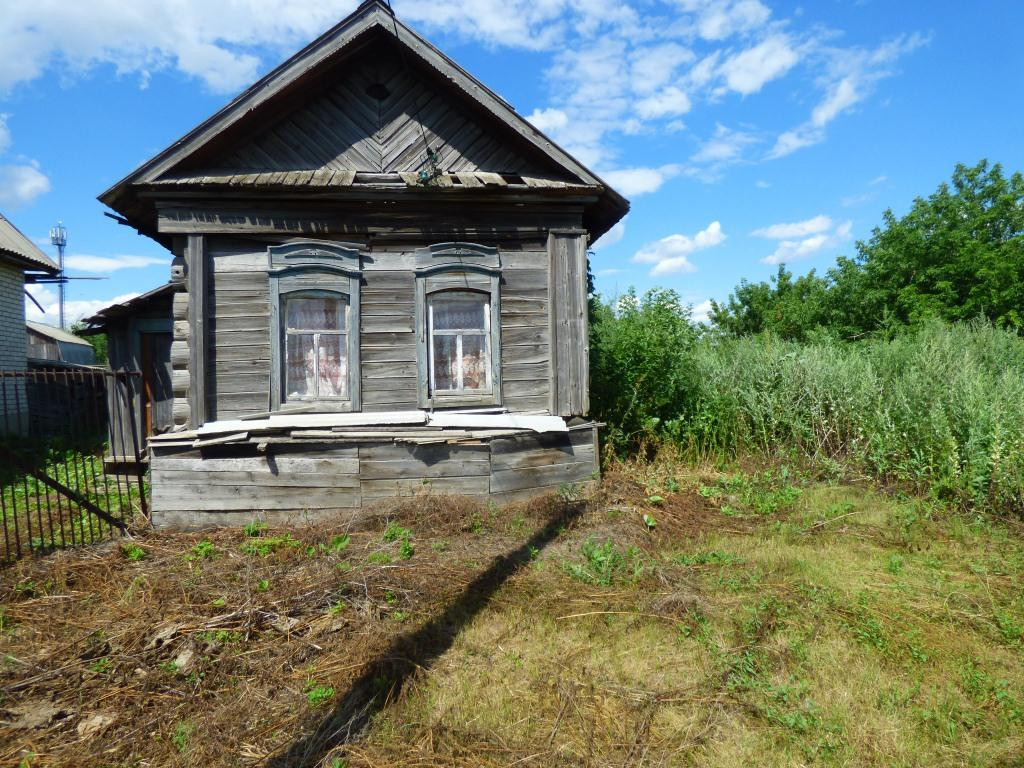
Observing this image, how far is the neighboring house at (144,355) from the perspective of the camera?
375 inches

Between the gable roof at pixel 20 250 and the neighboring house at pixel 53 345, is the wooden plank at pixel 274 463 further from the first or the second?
the neighboring house at pixel 53 345

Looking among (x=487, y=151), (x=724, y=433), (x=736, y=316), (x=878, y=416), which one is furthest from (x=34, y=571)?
(x=736, y=316)

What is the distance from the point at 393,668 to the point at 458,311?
15.5ft

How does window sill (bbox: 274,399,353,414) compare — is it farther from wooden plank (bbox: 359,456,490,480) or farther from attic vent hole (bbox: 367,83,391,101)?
attic vent hole (bbox: 367,83,391,101)

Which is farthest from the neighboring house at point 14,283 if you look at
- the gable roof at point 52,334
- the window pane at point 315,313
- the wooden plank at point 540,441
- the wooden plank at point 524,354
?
the gable roof at point 52,334

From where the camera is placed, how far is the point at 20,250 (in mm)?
14086

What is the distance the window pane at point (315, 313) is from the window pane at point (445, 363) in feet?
4.16

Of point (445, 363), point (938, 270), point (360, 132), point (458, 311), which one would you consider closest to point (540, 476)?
point (445, 363)

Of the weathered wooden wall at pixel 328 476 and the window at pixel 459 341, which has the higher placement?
the window at pixel 459 341

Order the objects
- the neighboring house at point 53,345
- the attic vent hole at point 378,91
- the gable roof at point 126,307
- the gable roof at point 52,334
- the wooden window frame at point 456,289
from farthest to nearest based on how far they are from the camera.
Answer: the gable roof at point 52,334
the neighboring house at point 53,345
the gable roof at point 126,307
the attic vent hole at point 378,91
the wooden window frame at point 456,289

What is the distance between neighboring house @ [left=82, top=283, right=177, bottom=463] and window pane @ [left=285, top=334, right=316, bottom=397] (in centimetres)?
392

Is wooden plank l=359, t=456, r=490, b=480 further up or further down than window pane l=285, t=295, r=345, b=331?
further down

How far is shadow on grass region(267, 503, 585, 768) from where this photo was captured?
9.94ft

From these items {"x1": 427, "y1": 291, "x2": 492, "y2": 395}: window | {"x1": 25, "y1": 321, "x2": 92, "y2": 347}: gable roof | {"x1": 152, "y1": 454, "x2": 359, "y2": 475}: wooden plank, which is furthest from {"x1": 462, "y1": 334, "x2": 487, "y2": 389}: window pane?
{"x1": 25, "y1": 321, "x2": 92, "y2": 347}: gable roof
